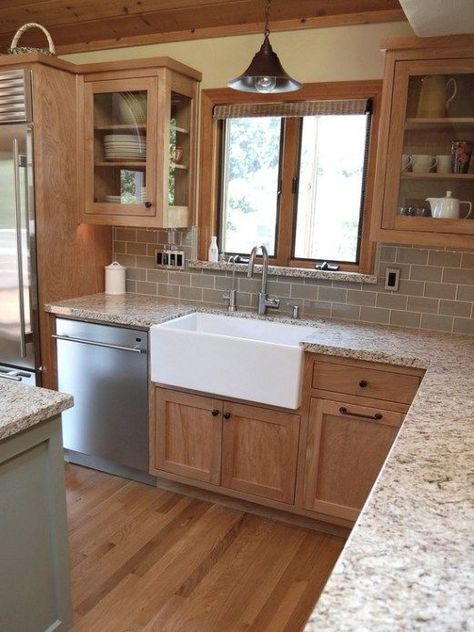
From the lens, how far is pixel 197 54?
3.06 metres

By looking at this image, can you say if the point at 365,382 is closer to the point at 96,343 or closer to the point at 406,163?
the point at 406,163

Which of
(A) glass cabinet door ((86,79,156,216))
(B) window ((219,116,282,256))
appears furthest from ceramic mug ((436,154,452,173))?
(A) glass cabinet door ((86,79,156,216))

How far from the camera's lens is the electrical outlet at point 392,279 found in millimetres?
2756

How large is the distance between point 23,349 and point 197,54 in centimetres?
191

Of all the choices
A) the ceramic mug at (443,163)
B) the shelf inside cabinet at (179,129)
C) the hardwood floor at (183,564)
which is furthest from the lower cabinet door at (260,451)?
the shelf inside cabinet at (179,129)

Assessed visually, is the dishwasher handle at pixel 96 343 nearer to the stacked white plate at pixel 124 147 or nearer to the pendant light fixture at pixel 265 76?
the stacked white plate at pixel 124 147

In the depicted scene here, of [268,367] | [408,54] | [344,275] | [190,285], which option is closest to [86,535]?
[268,367]

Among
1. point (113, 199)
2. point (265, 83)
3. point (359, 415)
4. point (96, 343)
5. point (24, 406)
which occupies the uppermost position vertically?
point (265, 83)

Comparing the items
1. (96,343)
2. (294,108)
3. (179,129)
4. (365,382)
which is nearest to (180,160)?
(179,129)

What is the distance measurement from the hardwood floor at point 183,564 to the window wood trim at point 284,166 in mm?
1401

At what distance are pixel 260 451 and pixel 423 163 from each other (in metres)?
1.50

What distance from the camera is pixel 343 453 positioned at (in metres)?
2.41

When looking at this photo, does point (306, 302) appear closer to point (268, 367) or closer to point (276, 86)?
point (268, 367)

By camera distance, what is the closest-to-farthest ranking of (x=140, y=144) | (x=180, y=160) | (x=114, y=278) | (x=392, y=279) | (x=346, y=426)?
(x=346, y=426)
(x=392, y=279)
(x=140, y=144)
(x=180, y=160)
(x=114, y=278)
